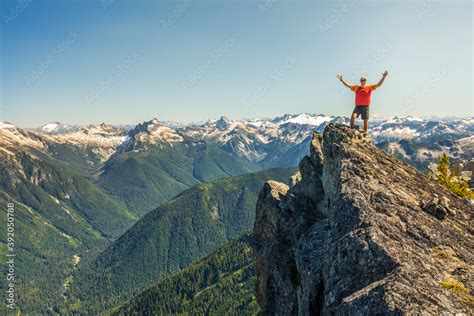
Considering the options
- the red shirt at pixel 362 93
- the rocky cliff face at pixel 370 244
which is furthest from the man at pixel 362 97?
the rocky cliff face at pixel 370 244

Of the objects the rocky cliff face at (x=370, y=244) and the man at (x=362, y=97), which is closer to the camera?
the rocky cliff face at (x=370, y=244)

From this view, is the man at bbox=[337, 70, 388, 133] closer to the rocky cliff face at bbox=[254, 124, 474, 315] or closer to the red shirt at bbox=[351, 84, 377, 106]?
the red shirt at bbox=[351, 84, 377, 106]

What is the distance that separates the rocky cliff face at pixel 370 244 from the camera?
1565cm

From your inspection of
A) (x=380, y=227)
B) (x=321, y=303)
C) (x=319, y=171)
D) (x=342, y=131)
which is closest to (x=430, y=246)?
(x=380, y=227)

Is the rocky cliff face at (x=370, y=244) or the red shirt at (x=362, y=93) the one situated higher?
the red shirt at (x=362, y=93)

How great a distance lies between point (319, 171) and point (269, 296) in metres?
13.9

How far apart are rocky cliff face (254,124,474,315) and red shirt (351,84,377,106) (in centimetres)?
299

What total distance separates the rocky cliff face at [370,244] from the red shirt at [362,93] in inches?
118

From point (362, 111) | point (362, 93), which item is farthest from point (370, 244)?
point (362, 93)

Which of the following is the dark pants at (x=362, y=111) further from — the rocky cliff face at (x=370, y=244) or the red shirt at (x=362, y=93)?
the rocky cliff face at (x=370, y=244)

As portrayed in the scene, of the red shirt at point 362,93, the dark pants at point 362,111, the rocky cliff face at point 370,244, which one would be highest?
the red shirt at point 362,93

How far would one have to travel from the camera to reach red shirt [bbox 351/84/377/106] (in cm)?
3234

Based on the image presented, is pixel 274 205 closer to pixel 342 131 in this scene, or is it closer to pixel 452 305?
pixel 342 131

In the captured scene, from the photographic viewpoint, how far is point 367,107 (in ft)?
108
